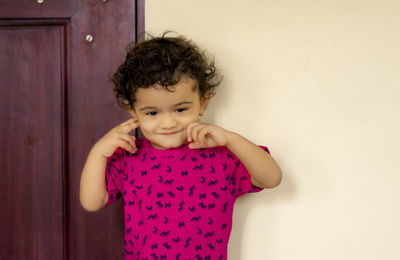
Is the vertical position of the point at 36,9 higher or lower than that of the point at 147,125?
higher

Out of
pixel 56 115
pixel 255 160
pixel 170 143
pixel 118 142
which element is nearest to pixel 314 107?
pixel 255 160

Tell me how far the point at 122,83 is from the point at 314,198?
1.84 ft

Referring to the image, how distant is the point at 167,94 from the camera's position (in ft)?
2.68

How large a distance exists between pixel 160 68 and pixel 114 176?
0.97 ft

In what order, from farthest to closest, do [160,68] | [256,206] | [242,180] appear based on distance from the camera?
[256,206], [242,180], [160,68]

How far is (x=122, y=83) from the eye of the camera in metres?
0.89

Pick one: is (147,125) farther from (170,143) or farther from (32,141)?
(32,141)

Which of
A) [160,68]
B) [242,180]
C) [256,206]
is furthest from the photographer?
[256,206]

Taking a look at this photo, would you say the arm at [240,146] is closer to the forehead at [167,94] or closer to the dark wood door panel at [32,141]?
the forehead at [167,94]

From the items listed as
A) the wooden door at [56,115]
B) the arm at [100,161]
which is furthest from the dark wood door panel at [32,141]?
the arm at [100,161]

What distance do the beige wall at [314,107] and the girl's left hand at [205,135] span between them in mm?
179

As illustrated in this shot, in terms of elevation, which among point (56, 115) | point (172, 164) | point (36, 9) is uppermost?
point (36, 9)

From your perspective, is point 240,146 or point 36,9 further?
point 36,9

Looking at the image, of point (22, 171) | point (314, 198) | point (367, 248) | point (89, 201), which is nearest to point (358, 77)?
point (314, 198)
